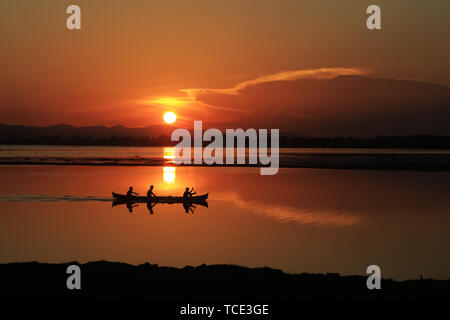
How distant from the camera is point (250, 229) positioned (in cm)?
2877

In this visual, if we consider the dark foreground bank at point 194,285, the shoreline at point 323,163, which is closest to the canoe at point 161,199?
the dark foreground bank at point 194,285

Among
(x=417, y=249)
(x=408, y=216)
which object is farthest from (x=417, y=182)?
(x=417, y=249)

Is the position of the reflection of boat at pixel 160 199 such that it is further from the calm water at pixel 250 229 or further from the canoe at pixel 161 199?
the calm water at pixel 250 229

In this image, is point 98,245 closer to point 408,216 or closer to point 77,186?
point 408,216

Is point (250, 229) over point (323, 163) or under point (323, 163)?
under

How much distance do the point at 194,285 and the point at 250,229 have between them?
14233mm

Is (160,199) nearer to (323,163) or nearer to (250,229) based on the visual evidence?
(250,229)

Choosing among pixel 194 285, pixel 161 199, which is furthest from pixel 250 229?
pixel 194 285

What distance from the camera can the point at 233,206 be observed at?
39062mm

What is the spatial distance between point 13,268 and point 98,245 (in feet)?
25.5

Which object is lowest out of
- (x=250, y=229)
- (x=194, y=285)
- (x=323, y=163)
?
(x=194, y=285)

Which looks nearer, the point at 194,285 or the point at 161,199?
the point at 194,285

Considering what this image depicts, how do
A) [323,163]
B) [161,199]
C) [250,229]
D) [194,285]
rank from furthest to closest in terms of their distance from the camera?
[323,163] → [161,199] → [250,229] → [194,285]
